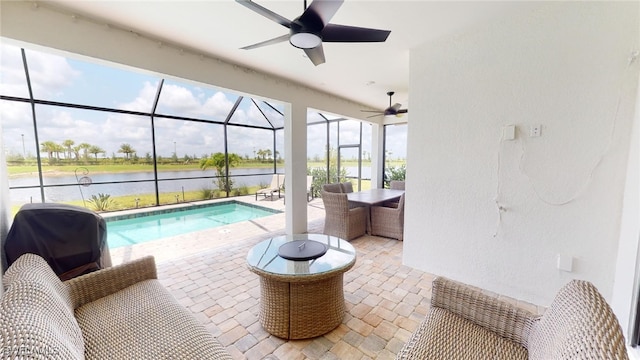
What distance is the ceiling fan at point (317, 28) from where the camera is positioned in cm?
154

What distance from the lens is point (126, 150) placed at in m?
6.42

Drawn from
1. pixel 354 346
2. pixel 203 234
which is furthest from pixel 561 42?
pixel 203 234

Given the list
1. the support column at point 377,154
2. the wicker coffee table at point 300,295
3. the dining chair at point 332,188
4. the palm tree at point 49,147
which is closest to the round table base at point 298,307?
the wicker coffee table at point 300,295

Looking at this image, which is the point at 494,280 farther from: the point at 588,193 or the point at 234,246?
the point at 234,246

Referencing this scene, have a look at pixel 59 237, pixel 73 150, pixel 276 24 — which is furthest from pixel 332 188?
pixel 73 150

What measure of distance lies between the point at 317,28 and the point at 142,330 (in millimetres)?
2169

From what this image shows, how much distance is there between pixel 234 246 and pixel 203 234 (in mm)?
1013

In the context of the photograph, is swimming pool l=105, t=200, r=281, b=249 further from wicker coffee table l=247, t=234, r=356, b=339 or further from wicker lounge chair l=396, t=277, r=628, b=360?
wicker lounge chair l=396, t=277, r=628, b=360

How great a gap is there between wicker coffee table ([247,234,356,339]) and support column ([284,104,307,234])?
92.5 inches

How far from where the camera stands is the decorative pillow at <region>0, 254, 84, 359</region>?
0.78m

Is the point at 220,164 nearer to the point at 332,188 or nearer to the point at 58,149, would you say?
the point at 58,149

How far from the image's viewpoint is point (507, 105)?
2330 millimetres

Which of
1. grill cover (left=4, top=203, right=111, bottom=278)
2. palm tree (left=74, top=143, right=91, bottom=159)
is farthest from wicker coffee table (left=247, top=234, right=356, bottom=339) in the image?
palm tree (left=74, top=143, right=91, bottom=159)

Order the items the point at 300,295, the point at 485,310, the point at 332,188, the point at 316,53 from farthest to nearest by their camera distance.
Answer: the point at 332,188, the point at 316,53, the point at 300,295, the point at 485,310
